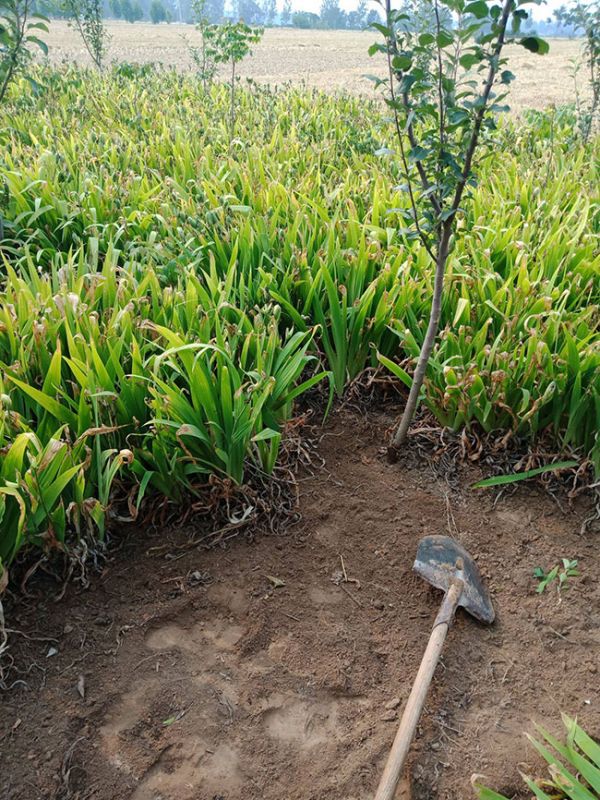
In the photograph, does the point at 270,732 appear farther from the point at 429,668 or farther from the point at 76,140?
the point at 76,140

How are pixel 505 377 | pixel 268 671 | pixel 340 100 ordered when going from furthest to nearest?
1. pixel 340 100
2. pixel 505 377
3. pixel 268 671

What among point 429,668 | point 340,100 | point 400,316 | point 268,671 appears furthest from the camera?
point 340,100

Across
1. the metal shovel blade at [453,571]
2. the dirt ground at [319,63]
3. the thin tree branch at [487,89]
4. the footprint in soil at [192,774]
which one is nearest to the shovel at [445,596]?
the metal shovel blade at [453,571]

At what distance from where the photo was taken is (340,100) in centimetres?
639

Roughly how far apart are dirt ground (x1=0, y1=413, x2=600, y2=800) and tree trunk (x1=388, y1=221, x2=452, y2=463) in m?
0.21

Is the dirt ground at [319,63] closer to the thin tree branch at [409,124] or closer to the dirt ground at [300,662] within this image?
the thin tree branch at [409,124]

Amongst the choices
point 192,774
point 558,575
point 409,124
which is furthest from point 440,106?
point 192,774

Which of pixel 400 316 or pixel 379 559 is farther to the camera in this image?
pixel 400 316

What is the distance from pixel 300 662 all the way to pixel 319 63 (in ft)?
53.7

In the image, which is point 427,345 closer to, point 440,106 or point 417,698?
point 440,106

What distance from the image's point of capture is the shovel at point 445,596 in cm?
133

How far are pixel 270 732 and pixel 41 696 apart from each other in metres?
0.53

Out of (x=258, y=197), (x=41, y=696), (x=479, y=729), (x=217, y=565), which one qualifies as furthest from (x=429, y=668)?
(x=258, y=197)

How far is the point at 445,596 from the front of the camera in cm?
161
